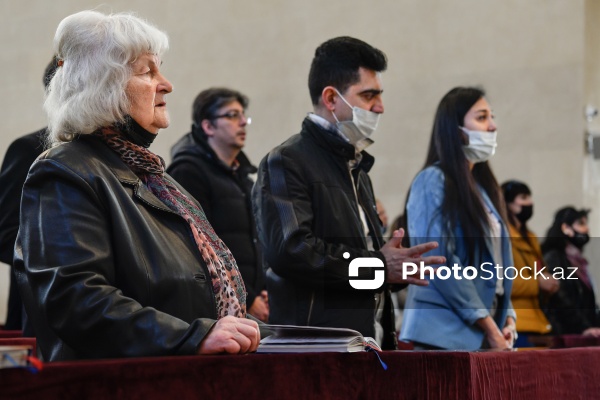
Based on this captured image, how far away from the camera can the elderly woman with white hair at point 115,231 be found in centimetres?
223

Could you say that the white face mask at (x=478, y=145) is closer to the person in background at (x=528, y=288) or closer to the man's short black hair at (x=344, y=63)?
the person in background at (x=528, y=288)

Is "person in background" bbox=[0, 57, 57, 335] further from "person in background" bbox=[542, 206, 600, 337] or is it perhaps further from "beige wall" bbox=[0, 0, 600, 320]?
"beige wall" bbox=[0, 0, 600, 320]

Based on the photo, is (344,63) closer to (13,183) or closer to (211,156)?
(211,156)

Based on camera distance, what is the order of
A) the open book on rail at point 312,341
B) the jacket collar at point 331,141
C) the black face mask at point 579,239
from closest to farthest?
1. the open book on rail at point 312,341
2. the jacket collar at point 331,141
3. the black face mask at point 579,239

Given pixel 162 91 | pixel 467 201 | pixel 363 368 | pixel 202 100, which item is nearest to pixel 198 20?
pixel 202 100

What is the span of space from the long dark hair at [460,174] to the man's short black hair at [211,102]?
51.5 inches

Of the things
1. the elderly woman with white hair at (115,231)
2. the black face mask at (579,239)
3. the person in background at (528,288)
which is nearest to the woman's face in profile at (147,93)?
the elderly woman with white hair at (115,231)

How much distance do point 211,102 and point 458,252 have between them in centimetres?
186

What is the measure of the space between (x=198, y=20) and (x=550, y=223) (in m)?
4.56

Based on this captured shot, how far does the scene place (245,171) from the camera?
5562 millimetres

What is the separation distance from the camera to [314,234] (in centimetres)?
389

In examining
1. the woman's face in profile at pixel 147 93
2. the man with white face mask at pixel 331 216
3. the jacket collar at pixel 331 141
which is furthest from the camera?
the jacket collar at pixel 331 141

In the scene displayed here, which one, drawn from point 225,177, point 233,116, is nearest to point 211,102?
point 233,116

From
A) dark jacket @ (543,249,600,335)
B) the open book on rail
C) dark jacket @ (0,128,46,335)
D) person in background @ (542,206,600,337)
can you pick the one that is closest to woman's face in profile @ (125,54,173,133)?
the open book on rail
